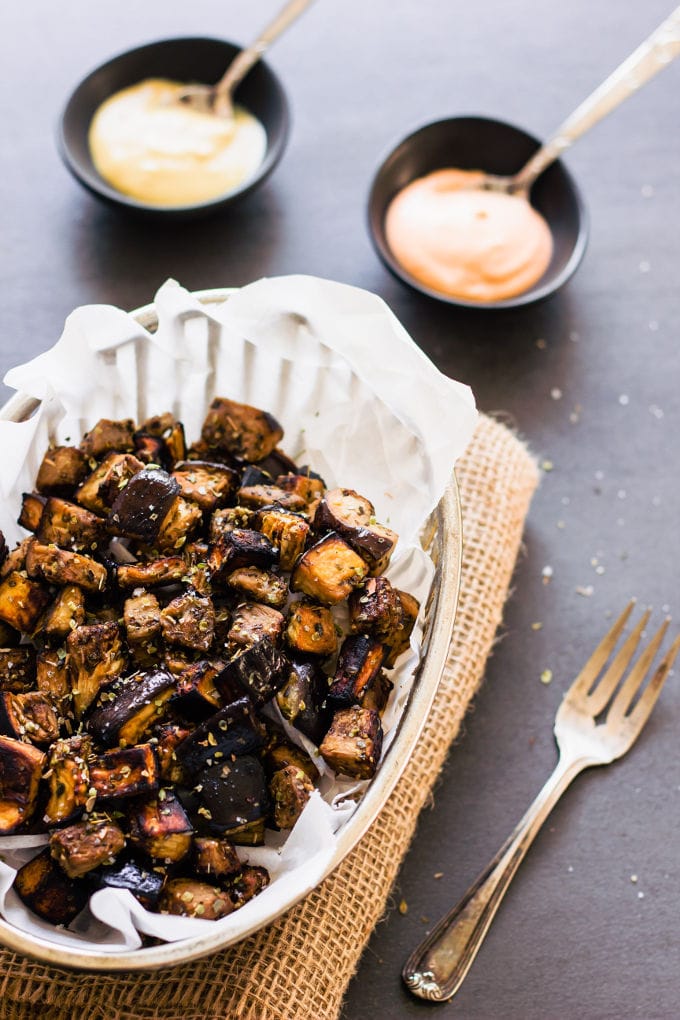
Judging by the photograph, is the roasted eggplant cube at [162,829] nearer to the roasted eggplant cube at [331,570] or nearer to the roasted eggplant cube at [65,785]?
the roasted eggplant cube at [65,785]

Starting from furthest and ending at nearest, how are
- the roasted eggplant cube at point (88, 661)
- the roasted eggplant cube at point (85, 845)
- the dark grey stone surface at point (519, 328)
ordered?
the dark grey stone surface at point (519, 328), the roasted eggplant cube at point (88, 661), the roasted eggplant cube at point (85, 845)

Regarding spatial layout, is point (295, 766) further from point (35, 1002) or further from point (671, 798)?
point (671, 798)

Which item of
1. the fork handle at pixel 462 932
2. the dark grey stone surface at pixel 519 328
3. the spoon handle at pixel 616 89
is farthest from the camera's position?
the spoon handle at pixel 616 89

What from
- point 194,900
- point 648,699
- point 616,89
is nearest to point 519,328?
point 616,89

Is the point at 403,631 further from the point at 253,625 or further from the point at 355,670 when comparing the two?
the point at 253,625

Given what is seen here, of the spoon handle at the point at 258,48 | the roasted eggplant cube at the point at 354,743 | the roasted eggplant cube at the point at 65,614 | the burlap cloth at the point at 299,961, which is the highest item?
the spoon handle at the point at 258,48

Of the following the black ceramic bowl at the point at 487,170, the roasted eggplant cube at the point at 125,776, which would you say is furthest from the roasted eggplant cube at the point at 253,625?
the black ceramic bowl at the point at 487,170

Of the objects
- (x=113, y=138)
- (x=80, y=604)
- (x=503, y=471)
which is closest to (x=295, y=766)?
(x=80, y=604)
